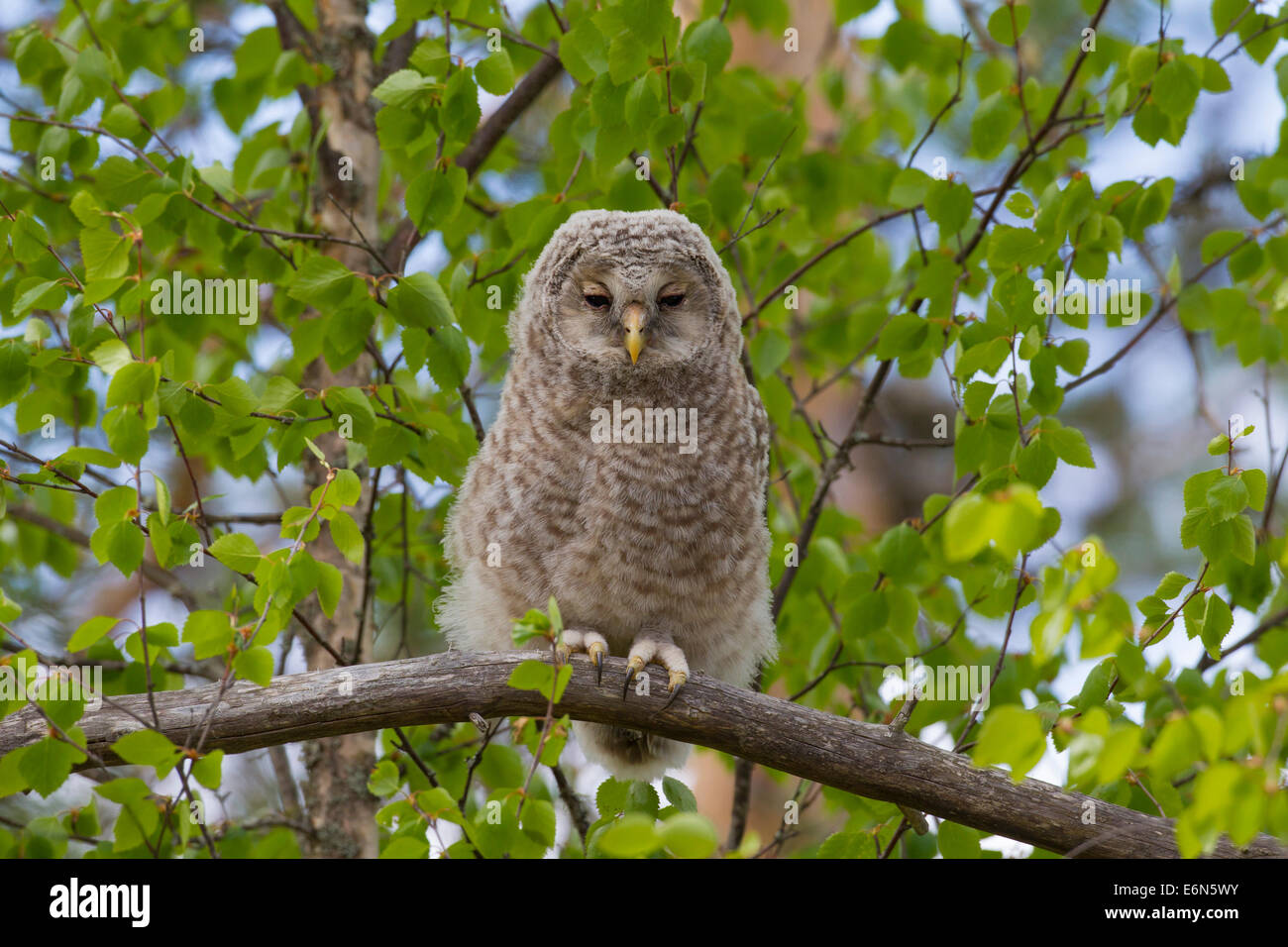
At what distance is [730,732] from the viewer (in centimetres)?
268

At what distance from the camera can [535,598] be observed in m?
3.21

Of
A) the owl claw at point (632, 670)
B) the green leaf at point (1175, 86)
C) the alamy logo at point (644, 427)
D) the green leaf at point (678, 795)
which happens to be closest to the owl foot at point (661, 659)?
the owl claw at point (632, 670)

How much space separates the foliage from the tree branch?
16 centimetres

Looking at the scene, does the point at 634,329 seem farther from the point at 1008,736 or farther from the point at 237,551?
the point at 1008,736

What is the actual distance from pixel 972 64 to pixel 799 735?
3850 millimetres

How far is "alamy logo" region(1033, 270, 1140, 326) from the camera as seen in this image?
2967 millimetres

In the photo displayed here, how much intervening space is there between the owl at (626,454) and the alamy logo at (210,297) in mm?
861

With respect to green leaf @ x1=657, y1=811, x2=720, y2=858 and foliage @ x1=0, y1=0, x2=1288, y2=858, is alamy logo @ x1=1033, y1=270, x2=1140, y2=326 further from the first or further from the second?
green leaf @ x1=657, y1=811, x2=720, y2=858

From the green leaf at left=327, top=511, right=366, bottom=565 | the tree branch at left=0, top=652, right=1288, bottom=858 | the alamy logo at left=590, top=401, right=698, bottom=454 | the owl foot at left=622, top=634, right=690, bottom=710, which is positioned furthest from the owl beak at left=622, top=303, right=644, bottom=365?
the green leaf at left=327, top=511, right=366, bottom=565

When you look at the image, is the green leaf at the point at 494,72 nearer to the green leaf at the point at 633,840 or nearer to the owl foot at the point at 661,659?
the owl foot at the point at 661,659

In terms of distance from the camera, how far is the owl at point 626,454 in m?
3.12
